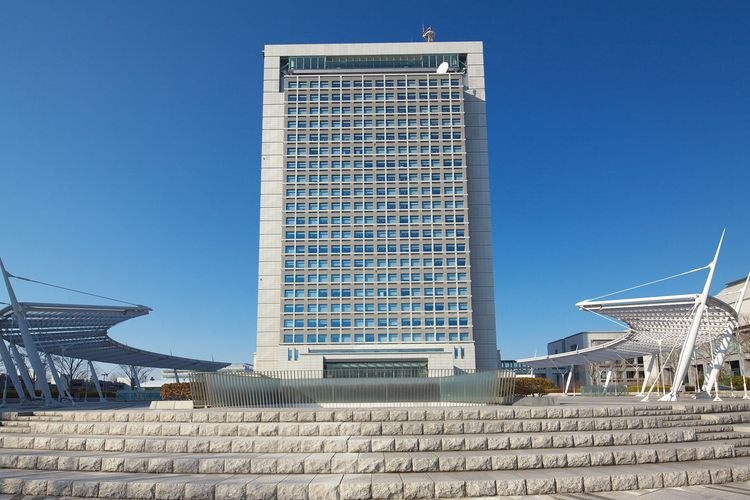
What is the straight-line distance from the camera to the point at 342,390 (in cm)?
2608

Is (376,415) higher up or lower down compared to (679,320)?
lower down

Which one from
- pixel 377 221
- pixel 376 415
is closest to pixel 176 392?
pixel 376 415

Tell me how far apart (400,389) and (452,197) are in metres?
43.2

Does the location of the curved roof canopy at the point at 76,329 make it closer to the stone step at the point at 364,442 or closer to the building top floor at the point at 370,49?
the stone step at the point at 364,442

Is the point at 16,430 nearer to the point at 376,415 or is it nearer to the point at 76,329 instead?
the point at 376,415

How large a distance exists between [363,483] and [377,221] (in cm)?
5724

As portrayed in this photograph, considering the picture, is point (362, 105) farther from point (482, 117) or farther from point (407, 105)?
Answer: point (482, 117)

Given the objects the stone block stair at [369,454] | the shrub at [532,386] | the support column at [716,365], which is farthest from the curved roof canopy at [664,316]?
the stone block stair at [369,454]

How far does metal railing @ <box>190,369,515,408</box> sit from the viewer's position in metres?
23.0

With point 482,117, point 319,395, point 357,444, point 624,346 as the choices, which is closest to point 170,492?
point 357,444

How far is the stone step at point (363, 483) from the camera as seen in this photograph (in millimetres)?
9570

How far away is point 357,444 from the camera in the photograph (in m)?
12.1

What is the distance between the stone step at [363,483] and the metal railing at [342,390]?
11.8 meters

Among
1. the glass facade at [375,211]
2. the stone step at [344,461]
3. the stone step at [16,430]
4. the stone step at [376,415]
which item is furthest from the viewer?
the glass facade at [375,211]
